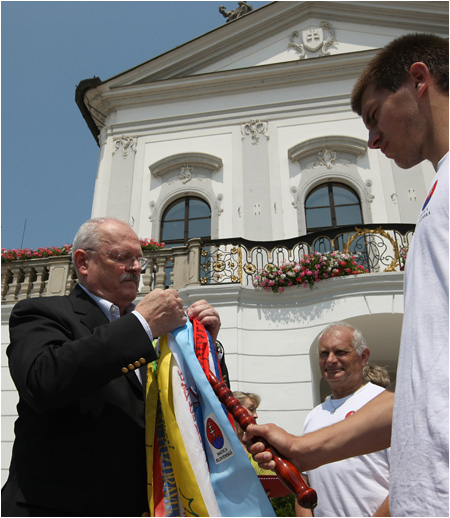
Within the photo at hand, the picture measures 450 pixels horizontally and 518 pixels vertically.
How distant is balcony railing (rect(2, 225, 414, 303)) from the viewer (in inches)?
409

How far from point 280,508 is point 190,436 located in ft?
13.9

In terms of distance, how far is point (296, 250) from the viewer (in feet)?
36.7

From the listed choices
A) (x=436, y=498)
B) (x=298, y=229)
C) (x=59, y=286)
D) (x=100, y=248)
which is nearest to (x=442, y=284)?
(x=436, y=498)

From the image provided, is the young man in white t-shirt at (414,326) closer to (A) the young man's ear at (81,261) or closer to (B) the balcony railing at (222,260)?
(A) the young man's ear at (81,261)

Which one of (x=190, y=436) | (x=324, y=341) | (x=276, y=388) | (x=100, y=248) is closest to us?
(x=190, y=436)

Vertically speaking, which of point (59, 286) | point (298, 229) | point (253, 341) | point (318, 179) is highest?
point (318, 179)

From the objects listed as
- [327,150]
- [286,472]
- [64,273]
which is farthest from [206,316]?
[327,150]

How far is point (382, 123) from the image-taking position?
1.77 metres

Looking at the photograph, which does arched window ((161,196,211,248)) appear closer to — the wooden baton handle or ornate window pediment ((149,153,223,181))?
ornate window pediment ((149,153,223,181))

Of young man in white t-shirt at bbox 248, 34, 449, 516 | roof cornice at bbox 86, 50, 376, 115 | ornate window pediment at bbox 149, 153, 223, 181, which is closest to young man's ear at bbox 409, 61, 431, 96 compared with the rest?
young man in white t-shirt at bbox 248, 34, 449, 516

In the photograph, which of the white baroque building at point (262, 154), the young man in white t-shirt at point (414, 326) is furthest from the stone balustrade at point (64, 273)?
the young man in white t-shirt at point (414, 326)

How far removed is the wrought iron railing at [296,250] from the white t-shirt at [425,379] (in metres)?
Answer: 8.76

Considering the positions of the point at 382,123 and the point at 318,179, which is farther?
the point at 318,179

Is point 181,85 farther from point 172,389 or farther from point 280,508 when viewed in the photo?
point 172,389
